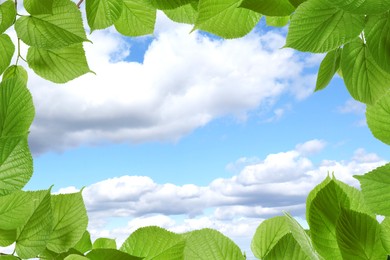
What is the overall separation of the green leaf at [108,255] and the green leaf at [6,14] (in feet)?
1.57

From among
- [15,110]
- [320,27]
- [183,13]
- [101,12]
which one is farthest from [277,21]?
[15,110]

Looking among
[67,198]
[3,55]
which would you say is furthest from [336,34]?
[3,55]

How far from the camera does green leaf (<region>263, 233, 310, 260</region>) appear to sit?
1.36 ft

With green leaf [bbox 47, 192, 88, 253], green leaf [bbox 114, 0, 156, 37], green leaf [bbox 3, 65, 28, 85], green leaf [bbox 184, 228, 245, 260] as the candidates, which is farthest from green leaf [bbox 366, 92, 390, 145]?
green leaf [bbox 3, 65, 28, 85]

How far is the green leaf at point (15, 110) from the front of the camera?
52 cm

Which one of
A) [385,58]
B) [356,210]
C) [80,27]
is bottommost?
[356,210]

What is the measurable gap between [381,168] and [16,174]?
0.32 metres

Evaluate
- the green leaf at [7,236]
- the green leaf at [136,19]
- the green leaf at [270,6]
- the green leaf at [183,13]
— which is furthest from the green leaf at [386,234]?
the green leaf at [136,19]

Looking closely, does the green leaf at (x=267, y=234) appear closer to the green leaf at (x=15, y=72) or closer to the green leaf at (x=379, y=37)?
the green leaf at (x=379, y=37)

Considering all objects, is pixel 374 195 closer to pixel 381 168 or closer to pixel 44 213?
pixel 381 168

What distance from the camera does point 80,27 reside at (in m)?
0.80

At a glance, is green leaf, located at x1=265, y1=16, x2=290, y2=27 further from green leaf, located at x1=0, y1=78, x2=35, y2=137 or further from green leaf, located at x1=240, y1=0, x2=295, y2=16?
green leaf, located at x1=0, y1=78, x2=35, y2=137

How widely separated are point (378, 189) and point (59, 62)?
63cm

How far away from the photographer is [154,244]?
0.52 metres
